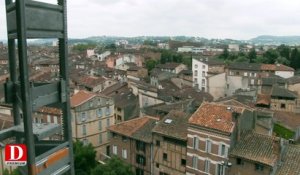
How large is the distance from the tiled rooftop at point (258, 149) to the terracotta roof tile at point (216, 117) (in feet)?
5.73

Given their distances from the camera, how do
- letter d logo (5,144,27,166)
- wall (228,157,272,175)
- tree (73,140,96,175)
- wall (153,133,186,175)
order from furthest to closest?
wall (153,133,186,175), tree (73,140,96,175), wall (228,157,272,175), letter d logo (5,144,27,166)

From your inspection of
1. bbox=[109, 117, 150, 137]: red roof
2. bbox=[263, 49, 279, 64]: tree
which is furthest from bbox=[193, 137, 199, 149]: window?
bbox=[263, 49, 279, 64]: tree

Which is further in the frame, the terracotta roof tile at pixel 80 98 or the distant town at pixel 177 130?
the terracotta roof tile at pixel 80 98

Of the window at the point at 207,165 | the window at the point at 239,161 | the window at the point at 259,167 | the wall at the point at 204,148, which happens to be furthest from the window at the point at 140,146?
the window at the point at 259,167

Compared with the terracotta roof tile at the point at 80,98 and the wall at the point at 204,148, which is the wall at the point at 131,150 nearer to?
the wall at the point at 204,148

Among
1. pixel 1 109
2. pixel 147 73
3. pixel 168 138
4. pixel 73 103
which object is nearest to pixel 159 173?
pixel 168 138

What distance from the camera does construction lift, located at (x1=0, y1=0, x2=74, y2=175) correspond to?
4531 mm

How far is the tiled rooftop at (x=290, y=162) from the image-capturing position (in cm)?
2280

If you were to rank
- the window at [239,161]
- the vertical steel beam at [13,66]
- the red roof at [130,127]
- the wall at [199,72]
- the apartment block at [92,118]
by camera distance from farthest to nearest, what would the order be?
1. the wall at [199,72]
2. the apartment block at [92,118]
3. the red roof at [130,127]
4. the window at [239,161]
5. the vertical steel beam at [13,66]

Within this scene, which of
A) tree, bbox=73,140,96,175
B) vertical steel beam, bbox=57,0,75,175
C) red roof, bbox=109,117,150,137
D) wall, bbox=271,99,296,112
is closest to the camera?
vertical steel beam, bbox=57,0,75,175

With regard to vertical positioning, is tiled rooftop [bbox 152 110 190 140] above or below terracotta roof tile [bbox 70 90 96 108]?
below

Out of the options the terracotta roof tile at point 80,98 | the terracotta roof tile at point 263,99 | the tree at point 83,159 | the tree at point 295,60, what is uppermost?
the tree at point 295,60

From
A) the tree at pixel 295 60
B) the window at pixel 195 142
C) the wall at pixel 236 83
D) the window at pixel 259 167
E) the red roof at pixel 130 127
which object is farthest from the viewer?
the tree at pixel 295 60

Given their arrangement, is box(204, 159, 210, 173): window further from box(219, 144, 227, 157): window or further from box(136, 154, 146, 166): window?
box(136, 154, 146, 166): window
